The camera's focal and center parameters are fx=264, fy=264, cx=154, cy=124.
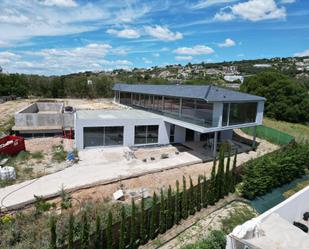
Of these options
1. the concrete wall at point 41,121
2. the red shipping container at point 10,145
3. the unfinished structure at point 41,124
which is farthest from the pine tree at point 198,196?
the concrete wall at point 41,121

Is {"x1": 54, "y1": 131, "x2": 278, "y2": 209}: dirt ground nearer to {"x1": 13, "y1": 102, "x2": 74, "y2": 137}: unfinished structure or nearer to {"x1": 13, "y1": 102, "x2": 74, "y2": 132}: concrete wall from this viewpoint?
{"x1": 13, "y1": 102, "x2": 74, "y2": 137}: unfinished structure

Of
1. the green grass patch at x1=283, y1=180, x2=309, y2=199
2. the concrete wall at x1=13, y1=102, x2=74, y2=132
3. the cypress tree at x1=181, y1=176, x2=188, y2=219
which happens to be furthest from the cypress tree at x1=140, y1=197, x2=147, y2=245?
the concrete wall at x1=13, y1=102, x2=74, y2=132

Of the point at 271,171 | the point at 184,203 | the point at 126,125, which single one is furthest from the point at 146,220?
the point at 126,125

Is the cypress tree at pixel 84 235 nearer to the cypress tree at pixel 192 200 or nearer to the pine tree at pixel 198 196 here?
the cypress tree at pixel 192 200

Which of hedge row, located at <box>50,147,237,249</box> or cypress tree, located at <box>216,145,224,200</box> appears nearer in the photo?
hedge row, located at <box>50,147,237,249</box>

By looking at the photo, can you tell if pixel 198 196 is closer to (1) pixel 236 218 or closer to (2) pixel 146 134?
(1) pixel 236 218

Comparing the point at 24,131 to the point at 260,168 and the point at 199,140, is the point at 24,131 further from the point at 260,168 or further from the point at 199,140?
the point at 260,168

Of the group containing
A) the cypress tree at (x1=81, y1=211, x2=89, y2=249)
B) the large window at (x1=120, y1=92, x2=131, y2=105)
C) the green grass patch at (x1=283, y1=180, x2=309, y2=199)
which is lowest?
the green grass patch at (x1=283, y1=180, x2=309, y2=199)
